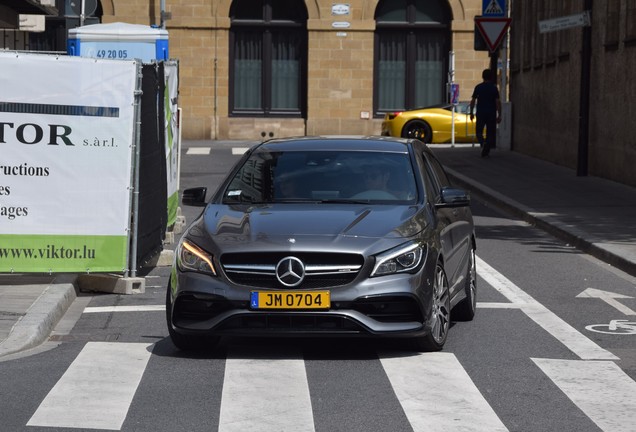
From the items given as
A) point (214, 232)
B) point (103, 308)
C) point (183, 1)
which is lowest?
point (103, 308)

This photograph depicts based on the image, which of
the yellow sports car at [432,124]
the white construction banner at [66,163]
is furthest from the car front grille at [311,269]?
the yellow sports car at [432,124]

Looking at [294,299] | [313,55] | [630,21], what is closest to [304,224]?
[294,299]

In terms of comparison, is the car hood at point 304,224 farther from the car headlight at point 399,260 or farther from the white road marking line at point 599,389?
the white road marking line at point 599,389

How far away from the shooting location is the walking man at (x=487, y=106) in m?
33.7

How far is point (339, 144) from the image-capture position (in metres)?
11.3

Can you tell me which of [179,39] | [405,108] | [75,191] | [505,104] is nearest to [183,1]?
[179,39]

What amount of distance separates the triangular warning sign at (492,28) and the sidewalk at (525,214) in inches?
99.4

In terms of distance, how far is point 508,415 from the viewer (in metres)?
8.08

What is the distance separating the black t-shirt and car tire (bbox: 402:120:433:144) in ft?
26.9

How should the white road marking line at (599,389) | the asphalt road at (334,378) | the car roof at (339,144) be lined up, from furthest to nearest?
the car roof at (339,144), the white road marking line at (599,389), the asphalt road at (334,378)

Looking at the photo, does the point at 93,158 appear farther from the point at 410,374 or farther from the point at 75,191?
the point at 410,374

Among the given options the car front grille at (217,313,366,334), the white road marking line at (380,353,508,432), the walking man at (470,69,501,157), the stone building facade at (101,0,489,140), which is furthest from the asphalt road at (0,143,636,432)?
the stone building facade at (101,0,489,140)

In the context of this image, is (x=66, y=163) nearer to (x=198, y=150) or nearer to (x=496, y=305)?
(x=496, y=305)

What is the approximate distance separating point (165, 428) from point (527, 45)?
29750 millimetres
